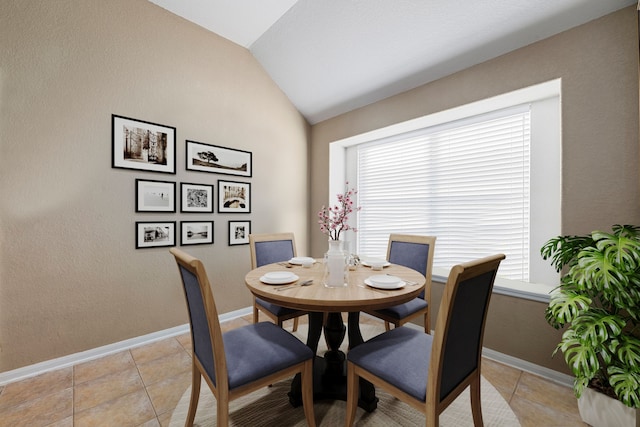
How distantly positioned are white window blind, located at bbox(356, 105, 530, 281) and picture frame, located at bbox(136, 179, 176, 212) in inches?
96.6

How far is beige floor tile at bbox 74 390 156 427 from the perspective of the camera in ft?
5.02

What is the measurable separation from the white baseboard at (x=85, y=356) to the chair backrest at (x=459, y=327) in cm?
250

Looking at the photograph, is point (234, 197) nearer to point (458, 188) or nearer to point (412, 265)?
point (412, 265)

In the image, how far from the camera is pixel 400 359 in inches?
50.8

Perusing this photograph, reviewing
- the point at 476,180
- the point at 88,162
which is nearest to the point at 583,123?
the point at 476,180

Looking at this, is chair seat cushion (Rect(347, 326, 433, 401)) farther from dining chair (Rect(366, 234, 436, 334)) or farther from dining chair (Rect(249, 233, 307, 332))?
dining chair (Rect(249, 233, 307, 332))

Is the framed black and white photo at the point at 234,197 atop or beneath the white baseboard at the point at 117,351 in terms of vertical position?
atop

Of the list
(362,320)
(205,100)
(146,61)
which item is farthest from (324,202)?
(146,61)

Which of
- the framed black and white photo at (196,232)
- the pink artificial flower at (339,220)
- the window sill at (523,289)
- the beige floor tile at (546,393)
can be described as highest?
the pink artificial flower at (339,220)

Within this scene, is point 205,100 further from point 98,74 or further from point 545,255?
point 545,255

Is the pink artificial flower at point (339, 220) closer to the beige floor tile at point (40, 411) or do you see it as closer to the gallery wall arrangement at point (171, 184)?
the gallery wall arrangement at point (171, 184)

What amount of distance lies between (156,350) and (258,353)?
1.60m

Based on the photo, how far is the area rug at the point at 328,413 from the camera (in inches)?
60.5

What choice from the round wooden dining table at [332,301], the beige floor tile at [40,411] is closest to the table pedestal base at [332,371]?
the round wooden dining table at [332,301]
